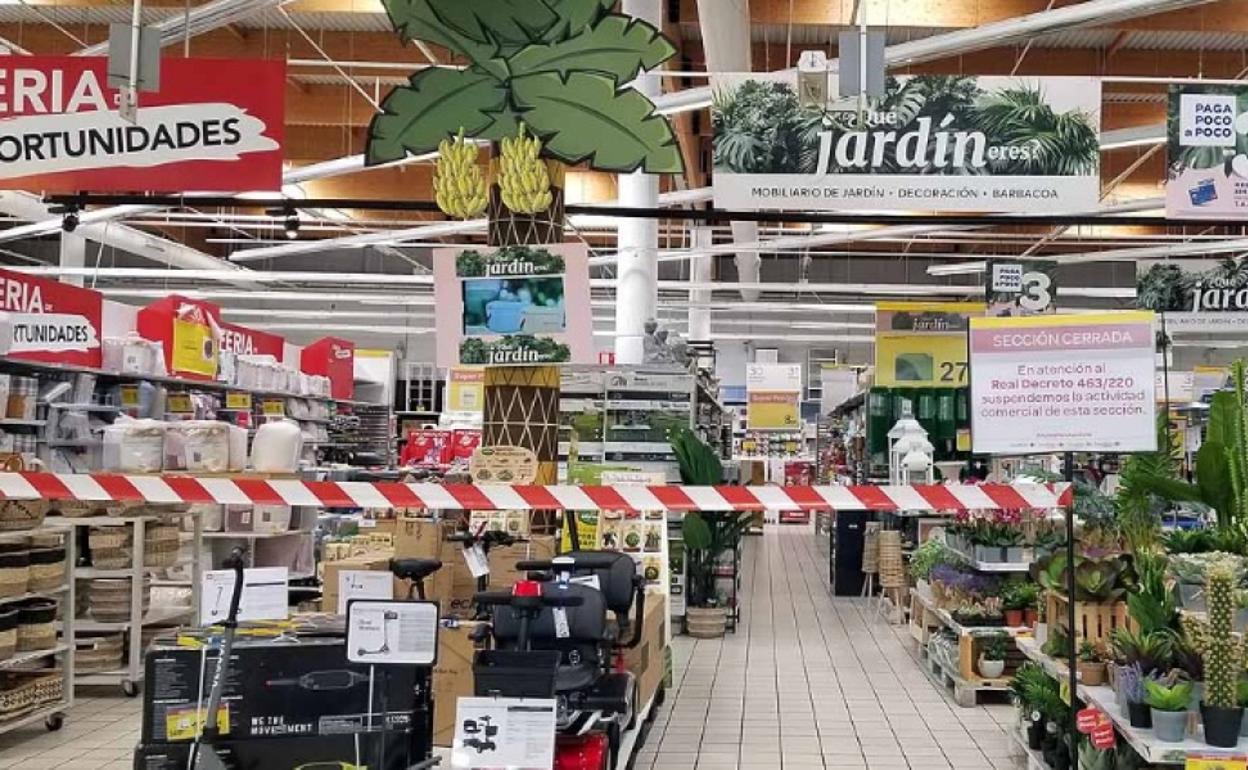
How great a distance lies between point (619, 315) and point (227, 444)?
556 cm

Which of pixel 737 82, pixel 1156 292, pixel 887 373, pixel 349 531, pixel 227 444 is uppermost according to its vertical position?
pixel 737 82

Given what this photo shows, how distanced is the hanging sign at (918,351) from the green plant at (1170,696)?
8.07m

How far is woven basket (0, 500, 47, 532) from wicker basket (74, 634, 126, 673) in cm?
129

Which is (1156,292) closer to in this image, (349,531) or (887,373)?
(887,373)

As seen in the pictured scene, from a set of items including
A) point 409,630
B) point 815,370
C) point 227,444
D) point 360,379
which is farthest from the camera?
point 815,370

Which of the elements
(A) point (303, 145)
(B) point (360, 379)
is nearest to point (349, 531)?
(A) point (303, 145)

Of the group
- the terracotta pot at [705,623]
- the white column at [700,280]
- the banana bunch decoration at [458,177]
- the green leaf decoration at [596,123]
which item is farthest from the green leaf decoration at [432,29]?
the white column at [700,280]

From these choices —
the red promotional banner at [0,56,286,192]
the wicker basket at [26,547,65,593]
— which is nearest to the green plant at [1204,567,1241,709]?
the red promotional banner at [0,56,286,192]

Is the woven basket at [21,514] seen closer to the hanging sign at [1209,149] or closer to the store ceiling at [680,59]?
the store ceiling at [680,59]

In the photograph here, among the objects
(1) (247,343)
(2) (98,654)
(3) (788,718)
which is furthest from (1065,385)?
(1) (247,343)

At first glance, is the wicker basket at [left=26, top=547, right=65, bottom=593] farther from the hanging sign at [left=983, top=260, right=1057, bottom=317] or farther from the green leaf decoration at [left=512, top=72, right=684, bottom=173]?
the hanging sign at [left=983, top=260, right=1057, bottom=317]

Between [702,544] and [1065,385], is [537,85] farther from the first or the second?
[702,544]

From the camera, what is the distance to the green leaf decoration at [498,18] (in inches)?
255

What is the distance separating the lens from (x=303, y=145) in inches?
585
